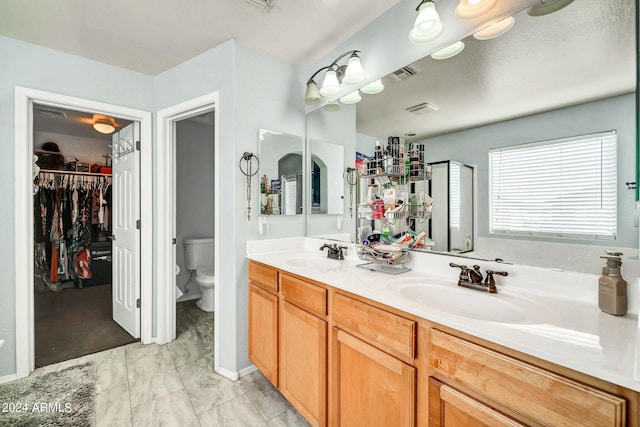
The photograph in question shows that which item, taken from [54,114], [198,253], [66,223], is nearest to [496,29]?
[198,253]

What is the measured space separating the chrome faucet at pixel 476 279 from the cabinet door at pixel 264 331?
1049 millimetres

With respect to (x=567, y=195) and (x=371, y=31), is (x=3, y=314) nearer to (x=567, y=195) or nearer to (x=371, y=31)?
(x=371, y=31)

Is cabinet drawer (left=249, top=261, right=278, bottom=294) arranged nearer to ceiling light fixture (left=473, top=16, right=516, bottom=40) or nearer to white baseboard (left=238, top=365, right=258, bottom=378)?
white baseboard (left=238, top=365, right=258, bottom=378)

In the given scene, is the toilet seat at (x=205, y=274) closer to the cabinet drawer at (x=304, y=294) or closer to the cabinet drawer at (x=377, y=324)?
the cabinet drawer at (x=304, y=294)

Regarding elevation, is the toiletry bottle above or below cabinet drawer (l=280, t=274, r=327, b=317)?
above

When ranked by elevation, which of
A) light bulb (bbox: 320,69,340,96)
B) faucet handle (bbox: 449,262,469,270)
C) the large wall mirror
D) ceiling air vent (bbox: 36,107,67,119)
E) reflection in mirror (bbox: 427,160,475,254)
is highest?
ceiling air vent (bbox: 36,107,67,119)

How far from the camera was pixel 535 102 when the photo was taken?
3.82 feet

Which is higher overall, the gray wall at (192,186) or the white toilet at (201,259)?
the gray wall at (192,186)

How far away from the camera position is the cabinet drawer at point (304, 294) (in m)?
1.36

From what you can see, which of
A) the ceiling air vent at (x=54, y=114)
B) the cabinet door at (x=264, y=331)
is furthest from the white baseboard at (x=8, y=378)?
the ceiling air vent at (x=54, y=114)

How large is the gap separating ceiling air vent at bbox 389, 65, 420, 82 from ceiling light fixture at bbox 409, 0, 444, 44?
132 mm

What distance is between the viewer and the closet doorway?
196 centimetres

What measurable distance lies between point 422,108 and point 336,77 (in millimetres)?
723

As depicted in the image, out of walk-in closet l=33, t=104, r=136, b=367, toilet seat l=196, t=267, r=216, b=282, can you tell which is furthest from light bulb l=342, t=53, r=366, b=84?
walk-in closet l=33, t=104, r=136, b=367
